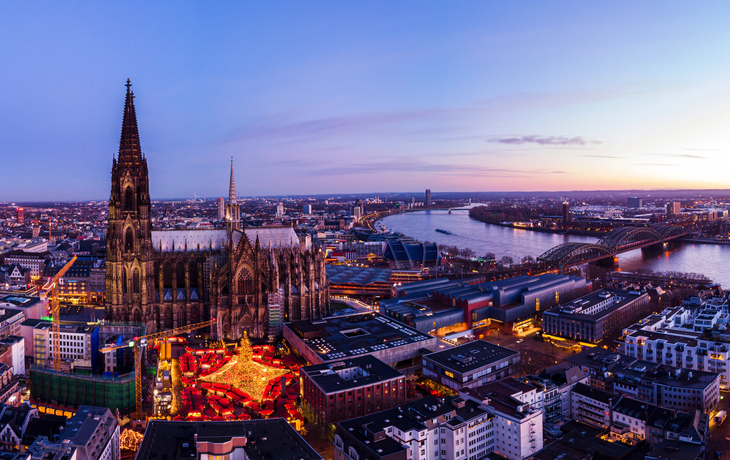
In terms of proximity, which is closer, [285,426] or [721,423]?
[285,426]

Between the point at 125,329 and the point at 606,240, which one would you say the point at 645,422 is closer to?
the point at 125,329

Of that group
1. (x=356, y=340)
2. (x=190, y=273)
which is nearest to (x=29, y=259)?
(x=190, y=273)

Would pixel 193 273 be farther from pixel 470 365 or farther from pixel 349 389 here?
pixel 470 365

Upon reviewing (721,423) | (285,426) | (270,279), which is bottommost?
(721,423)

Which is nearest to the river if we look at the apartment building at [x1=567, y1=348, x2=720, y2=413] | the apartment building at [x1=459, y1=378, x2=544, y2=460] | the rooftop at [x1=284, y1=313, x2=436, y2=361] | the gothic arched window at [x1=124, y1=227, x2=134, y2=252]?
the apartment building at [x1=567, y1=348, x2=720, y2=413]

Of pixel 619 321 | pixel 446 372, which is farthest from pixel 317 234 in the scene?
pixel 446 372
